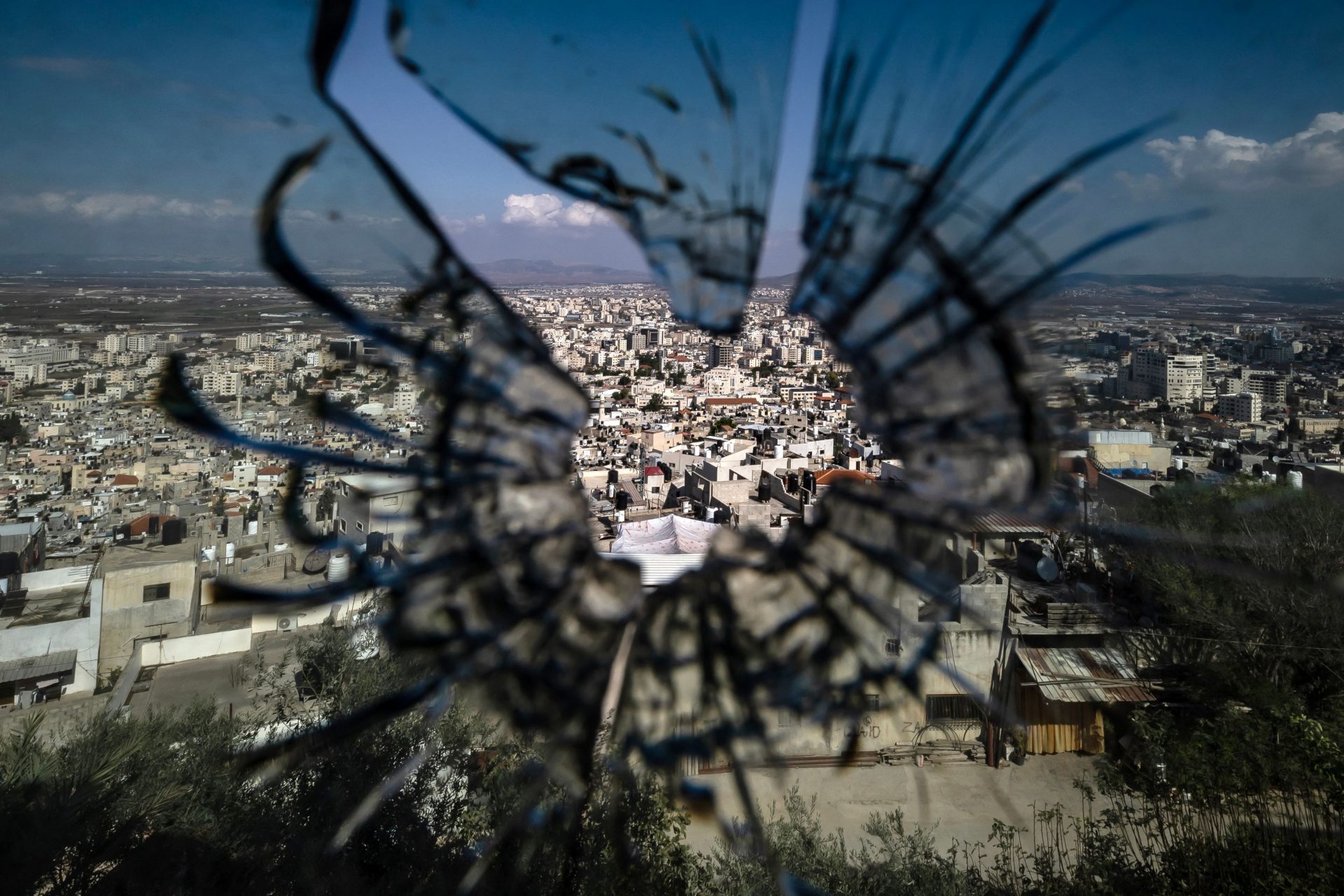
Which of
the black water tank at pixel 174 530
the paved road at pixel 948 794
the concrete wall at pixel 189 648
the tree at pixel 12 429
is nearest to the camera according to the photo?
the paved road at pixel 948 794

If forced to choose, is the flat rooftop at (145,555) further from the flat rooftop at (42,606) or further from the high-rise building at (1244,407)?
the high-rise building at (1244,407)

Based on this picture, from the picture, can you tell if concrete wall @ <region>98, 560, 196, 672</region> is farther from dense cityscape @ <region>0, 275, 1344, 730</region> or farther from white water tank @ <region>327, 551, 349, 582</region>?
white water tank @ <region>327, 551, 349, 582</region>

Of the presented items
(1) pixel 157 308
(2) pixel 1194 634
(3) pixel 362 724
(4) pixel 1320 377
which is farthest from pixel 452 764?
(2) pixel 1194 634

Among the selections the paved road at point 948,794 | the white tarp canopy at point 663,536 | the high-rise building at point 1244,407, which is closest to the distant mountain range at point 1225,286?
the high-rise building at point 1244,407

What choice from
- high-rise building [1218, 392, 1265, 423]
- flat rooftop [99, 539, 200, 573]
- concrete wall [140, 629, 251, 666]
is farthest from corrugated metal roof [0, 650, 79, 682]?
high-rise building [1218, 392, 1265, 423]

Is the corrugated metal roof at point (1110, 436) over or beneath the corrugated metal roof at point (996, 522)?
over

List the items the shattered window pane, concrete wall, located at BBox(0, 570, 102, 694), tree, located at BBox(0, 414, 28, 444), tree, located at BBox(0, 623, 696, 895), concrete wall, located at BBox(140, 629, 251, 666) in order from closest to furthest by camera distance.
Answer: the shattered window pane < tree, located at BBox(0, 623, 696, 895) < concrete wall, located at BBox(0, 570, 102, 694) < tree, located at BBox(0, 414, 28, 444) < concrete wall, located at BBox(140, 629, 251, 666)
